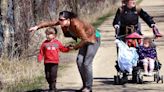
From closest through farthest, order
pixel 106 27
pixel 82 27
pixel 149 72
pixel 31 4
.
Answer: pixel 82 27 < pixel 149 72 < pixel 31 4 < pixel 106 27

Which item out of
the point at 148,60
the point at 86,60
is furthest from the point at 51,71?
the point at 148,60

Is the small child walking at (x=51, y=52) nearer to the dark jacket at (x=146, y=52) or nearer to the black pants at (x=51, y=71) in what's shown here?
the black pants at (x=51, y=71)

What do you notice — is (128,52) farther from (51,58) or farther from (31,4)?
(31,4)

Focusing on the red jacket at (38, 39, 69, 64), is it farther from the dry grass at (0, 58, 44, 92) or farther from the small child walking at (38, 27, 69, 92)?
the dry grass at (0, 58, 44, 92)

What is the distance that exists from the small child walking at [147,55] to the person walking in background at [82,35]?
4.17ft

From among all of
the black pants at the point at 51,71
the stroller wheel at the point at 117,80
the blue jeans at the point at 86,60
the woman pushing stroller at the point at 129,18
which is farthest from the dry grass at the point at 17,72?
the woman pushing stroller at the point at 129,18

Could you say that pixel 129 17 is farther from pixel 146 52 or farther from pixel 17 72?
pixel 17 72

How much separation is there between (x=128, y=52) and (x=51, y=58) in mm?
1786

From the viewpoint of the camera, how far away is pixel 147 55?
10375 millimetres

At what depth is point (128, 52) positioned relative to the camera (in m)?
10.4

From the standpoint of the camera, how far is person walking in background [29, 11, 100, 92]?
29.1 feet

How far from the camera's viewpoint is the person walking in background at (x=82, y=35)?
8.86 m

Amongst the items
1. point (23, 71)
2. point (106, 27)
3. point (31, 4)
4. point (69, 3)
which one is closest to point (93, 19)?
point (106, 27)

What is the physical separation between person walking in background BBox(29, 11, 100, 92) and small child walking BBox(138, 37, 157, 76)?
4.17ft
